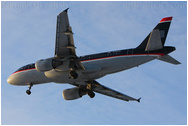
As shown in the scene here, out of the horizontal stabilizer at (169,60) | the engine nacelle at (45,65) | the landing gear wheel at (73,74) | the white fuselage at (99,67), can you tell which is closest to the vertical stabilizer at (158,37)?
the white fuselage at (99,67)

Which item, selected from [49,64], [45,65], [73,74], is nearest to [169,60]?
[73,74]

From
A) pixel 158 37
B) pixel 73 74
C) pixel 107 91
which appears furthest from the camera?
pixel 107 91

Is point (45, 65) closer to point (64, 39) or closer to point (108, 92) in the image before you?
point (64, 39)

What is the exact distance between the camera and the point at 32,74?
36.9 meters

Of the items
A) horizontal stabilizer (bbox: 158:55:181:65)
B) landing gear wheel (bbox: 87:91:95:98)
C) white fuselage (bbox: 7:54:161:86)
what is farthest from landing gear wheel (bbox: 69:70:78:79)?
horizontal stabilizer (bbox: 158:55:181:65)

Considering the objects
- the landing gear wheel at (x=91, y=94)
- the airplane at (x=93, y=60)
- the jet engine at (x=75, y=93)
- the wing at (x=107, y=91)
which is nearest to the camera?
the airplane at (x=93, y=60)

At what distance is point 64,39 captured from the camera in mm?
29453

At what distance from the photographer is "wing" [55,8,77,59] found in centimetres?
2769

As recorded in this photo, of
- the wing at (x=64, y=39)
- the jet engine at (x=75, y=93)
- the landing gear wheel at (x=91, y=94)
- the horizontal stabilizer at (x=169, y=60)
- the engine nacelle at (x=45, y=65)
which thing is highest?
the wing at (x=64, y=39)

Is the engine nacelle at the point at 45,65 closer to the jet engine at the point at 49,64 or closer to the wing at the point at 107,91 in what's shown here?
the jet engine at the point at 49,64

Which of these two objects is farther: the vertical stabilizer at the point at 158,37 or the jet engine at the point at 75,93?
the jet engine at the point at 75,93

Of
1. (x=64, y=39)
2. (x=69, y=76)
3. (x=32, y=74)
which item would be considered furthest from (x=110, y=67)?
(x=32, y=74)

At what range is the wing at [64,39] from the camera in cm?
2769

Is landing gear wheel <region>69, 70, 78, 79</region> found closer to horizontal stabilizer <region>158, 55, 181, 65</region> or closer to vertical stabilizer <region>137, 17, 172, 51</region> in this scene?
vertical stabilizer <region>137, 17, 172, 51</region>
